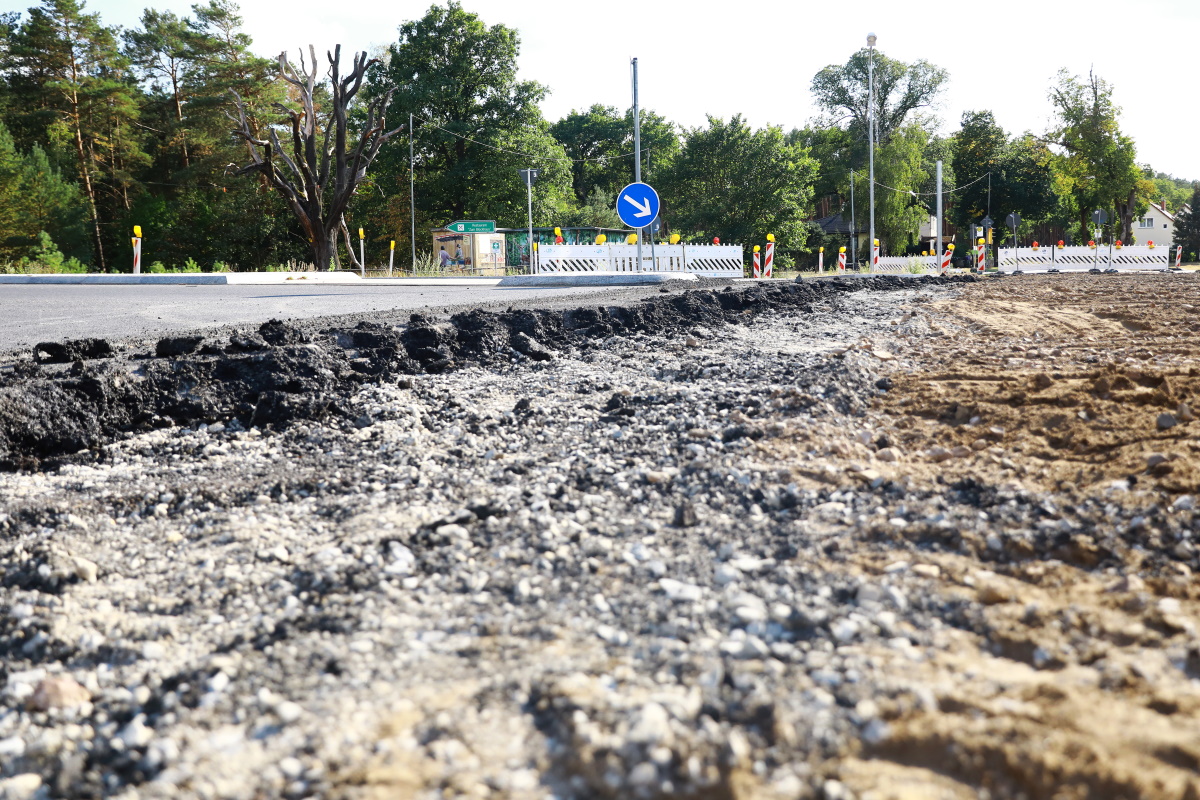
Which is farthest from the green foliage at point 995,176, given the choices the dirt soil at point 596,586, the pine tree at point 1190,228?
the dirt soil at point 596,586

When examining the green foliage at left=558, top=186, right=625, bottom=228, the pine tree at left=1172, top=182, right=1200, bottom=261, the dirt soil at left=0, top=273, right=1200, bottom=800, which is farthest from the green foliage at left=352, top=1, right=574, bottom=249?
the pine tree at left=1172, top=182, right=1200, bottom=261

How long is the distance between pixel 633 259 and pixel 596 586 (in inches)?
965

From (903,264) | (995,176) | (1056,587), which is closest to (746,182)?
(903,264)

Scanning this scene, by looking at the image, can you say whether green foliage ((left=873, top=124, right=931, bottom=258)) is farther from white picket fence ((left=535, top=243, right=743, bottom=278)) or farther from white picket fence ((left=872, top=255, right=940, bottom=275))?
white picket fence ((left=535, top=243, right=743, bottom=278))

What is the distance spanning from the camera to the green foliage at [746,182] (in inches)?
1533

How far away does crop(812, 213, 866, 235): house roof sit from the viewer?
60828 millimetres

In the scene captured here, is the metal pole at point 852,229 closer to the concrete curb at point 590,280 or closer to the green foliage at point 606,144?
the green foliage at point 606,144

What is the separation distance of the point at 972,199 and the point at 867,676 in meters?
67.6

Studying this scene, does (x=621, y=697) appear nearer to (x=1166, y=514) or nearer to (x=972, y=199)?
(x=1166, y=514)

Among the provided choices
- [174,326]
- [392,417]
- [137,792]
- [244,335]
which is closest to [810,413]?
[392,417]

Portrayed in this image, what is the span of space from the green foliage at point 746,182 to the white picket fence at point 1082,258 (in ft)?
31.1

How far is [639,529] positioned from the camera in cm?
277

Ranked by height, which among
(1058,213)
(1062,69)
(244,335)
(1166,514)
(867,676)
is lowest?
(867,676)

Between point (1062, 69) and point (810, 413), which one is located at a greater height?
point (1062, 69)
